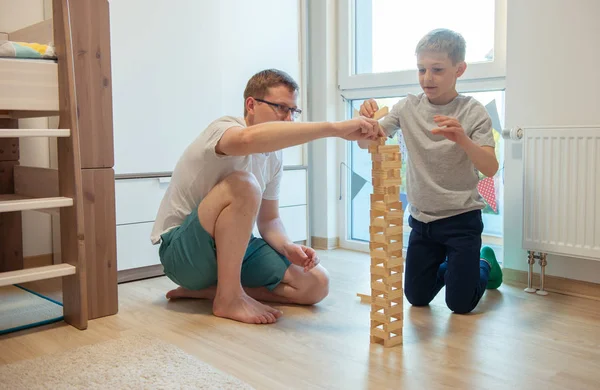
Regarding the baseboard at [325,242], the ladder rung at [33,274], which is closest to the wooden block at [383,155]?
the ladder rung at [33,274]

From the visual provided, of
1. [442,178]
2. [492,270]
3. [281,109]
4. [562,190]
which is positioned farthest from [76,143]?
[562,190]

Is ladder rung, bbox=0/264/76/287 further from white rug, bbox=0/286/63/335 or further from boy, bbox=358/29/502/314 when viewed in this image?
boy, bbox=358/29/502/314

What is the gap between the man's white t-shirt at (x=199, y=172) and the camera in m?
1.71

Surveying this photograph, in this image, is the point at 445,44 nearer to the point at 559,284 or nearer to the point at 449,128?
the point at 449,128

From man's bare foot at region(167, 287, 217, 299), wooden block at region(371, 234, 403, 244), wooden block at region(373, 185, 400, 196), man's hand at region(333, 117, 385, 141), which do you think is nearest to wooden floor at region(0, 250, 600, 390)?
man's bare foot at region(167, 287, 217, 299)

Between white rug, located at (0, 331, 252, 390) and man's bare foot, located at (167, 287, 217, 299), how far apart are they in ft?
1.39

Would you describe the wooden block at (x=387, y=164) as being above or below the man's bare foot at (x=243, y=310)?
above

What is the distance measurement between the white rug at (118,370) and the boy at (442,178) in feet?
2.62

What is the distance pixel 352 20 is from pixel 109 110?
144 centimetres

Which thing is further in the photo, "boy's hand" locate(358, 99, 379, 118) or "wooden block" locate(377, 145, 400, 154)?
"boy's hand" locate(358, 99, 379, 118)

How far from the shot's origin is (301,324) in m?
1.71

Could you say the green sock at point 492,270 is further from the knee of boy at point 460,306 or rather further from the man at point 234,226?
the man at point 234,226

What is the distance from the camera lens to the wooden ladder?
1.60m

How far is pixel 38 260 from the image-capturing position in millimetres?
2236
